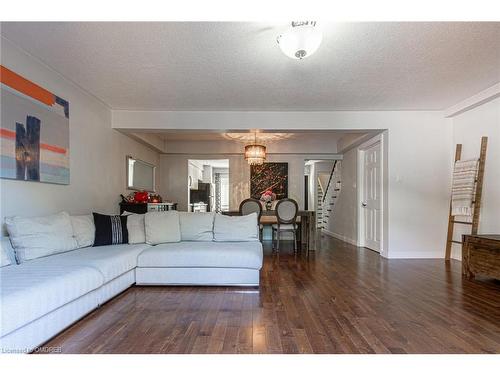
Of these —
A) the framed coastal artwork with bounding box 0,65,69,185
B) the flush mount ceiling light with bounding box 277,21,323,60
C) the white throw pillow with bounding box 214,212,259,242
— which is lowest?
the white throw pillow with bounding box 214,212,259,242

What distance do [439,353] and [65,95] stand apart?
438cm

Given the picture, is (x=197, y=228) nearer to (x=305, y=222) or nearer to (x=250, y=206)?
(x=250, y=206)

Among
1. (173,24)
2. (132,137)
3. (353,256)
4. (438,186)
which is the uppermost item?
(173,24)

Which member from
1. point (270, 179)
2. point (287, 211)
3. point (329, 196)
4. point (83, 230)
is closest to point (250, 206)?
point (287, 211)

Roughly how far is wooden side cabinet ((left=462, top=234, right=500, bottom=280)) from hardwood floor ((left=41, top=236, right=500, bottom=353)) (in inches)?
6.0

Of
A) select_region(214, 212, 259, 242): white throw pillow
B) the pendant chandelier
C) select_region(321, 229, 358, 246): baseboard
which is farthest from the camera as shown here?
select_region(321, 229, 358, 246): baseboard

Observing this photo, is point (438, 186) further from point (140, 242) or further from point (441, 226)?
point (140, 242)

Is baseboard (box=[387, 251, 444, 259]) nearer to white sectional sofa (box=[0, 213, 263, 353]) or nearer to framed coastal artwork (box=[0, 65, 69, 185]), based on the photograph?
white sectional sofa (box=[0, 213, 263, 353])

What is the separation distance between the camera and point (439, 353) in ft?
5.54

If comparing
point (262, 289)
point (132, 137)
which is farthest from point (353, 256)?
point (132, 137)

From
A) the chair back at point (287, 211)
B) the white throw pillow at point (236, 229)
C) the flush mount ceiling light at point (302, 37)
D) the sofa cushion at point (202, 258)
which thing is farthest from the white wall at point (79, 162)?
the chair back at point (287, 211)

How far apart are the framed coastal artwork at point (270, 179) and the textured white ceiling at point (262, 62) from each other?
10.3 feet

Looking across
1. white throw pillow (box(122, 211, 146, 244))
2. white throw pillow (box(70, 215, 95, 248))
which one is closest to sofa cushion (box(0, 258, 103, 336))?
white throw pillow (box(70, 215, 95, 248))

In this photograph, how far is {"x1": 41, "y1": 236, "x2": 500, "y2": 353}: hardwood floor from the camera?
5.81ft
